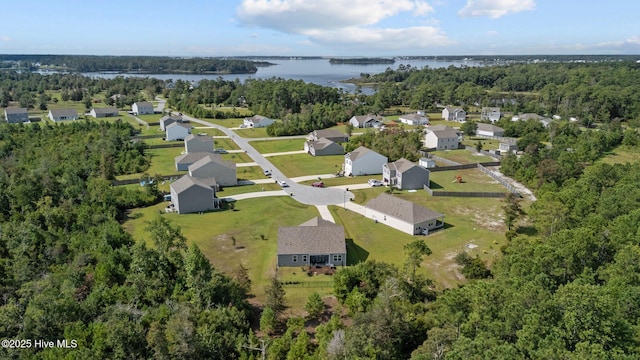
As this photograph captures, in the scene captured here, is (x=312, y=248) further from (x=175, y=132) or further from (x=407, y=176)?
(x=175, y=132)

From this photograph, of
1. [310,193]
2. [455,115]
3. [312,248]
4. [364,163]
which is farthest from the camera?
[455,115]

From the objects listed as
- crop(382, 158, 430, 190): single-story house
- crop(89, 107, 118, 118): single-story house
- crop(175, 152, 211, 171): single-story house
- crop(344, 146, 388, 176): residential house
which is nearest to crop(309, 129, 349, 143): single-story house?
crop(344, 146, 388, 176): residential house

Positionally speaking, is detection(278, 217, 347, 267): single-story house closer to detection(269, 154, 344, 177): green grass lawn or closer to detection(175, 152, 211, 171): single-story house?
detection(269, 154, 344, 177): green grass lawn

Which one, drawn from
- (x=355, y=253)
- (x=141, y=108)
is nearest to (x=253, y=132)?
(x=141, y=108)

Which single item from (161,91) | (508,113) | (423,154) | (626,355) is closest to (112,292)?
(626,355)

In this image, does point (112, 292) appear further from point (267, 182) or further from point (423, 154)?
point (423, 154)

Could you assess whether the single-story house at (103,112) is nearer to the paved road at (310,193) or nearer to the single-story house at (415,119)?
the paved road at (310,193)
